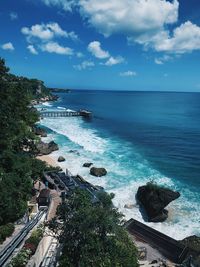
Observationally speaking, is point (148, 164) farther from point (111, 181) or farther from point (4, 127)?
point (4, 127)

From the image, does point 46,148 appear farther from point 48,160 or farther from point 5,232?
point 5,232

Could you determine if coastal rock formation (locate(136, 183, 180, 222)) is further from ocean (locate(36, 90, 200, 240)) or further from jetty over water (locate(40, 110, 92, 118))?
jetty over water (locate(40, 110, 92, 118))

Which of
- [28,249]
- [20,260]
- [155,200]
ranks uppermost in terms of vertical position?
[20,260]

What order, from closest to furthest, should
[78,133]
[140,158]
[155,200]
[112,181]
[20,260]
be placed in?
1. [20,260]
2. [155,200]
3. [112,181]
4. [140,158]
5. [78,133]

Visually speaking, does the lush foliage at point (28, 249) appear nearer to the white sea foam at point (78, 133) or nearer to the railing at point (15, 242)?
the railing at point (15, 242)

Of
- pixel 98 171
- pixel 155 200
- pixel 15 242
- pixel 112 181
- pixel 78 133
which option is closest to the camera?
pixel 15 242

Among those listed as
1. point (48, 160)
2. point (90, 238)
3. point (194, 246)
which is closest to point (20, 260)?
point (90, 238)

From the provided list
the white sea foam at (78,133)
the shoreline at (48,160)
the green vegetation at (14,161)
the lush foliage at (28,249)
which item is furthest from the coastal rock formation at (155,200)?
the white sea foam at (78,133)

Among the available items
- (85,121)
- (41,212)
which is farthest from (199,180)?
(85,121)
